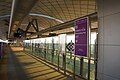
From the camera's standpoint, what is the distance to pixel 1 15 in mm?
48125

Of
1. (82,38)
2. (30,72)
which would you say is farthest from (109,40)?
(30,72)

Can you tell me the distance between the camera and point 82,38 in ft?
21.6

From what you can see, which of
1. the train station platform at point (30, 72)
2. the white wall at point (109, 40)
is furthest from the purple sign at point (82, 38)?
the train station platform at point (30, 72)

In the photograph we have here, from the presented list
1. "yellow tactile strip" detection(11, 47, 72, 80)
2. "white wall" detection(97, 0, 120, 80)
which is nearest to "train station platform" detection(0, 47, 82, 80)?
"yellow tactile strip" detection(11, 47, 72, 80)

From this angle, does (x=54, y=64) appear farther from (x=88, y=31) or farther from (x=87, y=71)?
(x=88, y=31)

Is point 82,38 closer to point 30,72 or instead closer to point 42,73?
point 42,73

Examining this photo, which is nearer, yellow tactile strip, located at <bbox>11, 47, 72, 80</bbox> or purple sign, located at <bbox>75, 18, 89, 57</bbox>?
purple sign, located at <bbox>75, 18, 89, 57</bbox>

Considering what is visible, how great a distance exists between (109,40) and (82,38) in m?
1.99

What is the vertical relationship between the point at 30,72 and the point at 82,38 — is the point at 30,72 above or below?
below

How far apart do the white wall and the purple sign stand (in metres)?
1.31

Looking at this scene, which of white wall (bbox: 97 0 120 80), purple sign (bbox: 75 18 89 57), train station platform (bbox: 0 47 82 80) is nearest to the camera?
white wall (bbox: 97 0 120 80)

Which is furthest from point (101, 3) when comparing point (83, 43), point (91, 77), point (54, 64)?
point (54, 64)

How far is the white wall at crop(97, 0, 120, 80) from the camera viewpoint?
14.3 ft

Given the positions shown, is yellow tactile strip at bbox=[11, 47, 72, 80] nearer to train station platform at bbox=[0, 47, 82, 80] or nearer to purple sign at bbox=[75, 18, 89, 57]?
train station platform at bbox=[0, 47, 82, 80]
